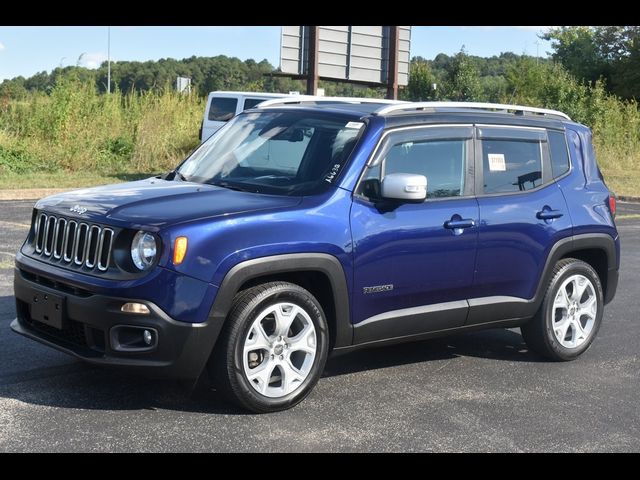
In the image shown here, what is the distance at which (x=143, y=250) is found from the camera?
4941 millimetres

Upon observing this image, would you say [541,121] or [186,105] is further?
[186,105]

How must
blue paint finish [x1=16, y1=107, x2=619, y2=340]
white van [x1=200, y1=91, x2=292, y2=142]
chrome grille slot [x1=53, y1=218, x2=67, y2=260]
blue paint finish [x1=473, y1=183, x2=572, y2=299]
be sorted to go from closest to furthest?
blue paint finish [x1=16, y1=107, x2=619, y2=340]
chrome grille slot [x1=53, y1=218, x2=67, y2=260]
blue paint finish [x1=473, y1=183, x2=572, y2=299]
white van [x1=200, y1=91, x2=292, y2=142]

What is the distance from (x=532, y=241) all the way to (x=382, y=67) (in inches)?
821

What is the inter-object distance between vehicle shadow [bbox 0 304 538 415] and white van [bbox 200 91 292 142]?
14176 mm

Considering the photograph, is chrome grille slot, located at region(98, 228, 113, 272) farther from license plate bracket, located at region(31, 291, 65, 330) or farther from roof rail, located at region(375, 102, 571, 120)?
roof rail, located at region(375, 102, 571, 120)

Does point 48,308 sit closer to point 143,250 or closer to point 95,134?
point 143,250

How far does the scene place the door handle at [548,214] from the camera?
650 centimetres

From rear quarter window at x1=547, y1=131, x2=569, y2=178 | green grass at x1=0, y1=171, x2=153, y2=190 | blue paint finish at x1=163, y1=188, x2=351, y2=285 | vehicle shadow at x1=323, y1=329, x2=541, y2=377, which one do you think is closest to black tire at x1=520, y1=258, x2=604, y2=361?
vehicle shadow at x1=323, y1=329, x2=541, y2=377

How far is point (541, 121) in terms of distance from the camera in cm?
689

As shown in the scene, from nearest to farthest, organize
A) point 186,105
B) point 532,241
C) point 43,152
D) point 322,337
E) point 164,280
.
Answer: point 164,280 → point 322,337 → point 532,241 → point 43,152 → point 186,105

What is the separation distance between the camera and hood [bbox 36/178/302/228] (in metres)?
5.05

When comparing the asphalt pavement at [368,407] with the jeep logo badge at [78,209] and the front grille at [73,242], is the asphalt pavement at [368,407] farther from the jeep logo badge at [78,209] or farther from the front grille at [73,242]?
the jeep logo badge at [78,209]
